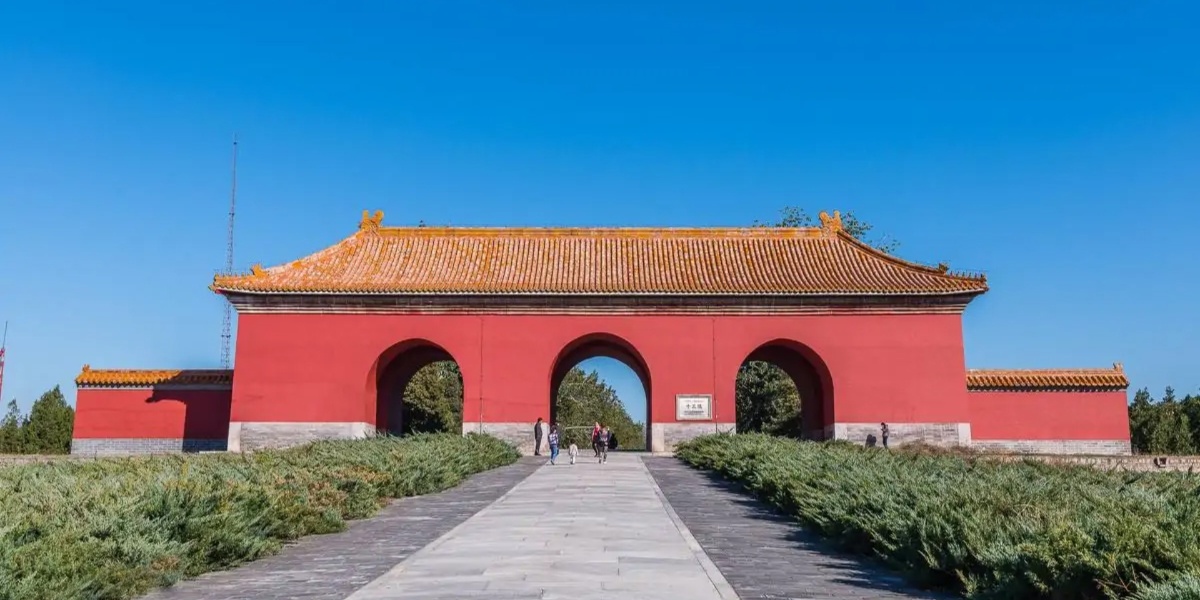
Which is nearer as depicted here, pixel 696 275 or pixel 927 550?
pixel 927 550

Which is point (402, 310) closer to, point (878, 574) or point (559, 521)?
point (559, 521)

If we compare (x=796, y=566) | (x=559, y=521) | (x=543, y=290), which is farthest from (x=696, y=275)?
(x=796, y=566)

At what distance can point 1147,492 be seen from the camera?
7.51 meters

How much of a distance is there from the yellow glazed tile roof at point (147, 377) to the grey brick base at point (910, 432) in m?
16.9

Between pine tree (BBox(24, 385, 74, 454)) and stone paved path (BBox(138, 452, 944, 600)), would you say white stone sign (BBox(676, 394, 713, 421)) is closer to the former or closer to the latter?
stone paved path (BBox(138, 452, 944, 600))

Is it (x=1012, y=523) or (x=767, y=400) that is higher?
(x=767, y=400)

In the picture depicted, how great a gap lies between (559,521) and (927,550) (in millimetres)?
4644

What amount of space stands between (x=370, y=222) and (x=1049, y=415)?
20304 millimetres

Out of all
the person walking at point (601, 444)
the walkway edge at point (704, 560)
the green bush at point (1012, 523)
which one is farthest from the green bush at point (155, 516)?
the person walking at point (601, 444)

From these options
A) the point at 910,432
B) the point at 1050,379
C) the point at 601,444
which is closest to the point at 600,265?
the point at 601,444

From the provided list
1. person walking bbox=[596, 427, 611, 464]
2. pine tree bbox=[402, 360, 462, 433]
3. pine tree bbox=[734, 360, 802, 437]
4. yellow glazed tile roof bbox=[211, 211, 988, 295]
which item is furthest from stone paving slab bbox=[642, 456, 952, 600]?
pine tree bbox=[402, 360, 462, 433]

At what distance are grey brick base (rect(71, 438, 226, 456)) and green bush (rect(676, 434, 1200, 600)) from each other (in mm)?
18755

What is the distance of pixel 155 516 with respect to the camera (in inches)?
302

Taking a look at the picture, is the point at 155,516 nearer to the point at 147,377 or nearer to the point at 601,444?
the point at 601,444
